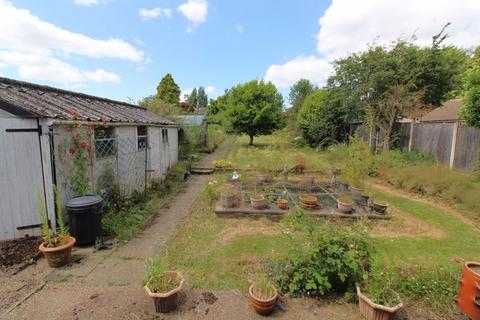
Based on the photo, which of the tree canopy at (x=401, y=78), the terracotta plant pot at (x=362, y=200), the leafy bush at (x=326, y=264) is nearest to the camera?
the leafy bush at (x=326, y=264)

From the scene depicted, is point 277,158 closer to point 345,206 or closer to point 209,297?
point 345,206

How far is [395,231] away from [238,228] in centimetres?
337

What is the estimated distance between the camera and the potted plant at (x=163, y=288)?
2716 millimetres

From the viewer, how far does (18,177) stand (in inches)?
163

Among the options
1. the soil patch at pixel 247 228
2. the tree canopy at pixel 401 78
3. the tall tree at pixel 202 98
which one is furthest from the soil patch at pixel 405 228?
the tall tree at pixel 202 98

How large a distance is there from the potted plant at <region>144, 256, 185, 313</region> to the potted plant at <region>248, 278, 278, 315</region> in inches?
34.2

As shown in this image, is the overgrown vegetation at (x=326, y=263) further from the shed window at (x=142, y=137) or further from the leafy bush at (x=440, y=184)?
the shed window at (x=142, y=137)

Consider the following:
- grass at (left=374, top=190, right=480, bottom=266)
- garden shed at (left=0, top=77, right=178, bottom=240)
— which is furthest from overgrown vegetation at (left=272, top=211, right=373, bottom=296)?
garden shed at (left=0, top=77, right=178, bottom=240)

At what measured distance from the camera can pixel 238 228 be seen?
17.3 ft

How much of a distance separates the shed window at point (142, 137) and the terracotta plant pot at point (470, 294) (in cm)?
770

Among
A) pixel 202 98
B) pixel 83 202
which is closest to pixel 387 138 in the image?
pixel 83 202

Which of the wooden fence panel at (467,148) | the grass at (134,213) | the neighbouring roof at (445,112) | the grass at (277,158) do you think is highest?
the neighbouring roof at (445,112)

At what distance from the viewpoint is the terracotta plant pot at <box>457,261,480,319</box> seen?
2.48 metres

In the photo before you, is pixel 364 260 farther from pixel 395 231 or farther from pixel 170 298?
pixel 395 231
